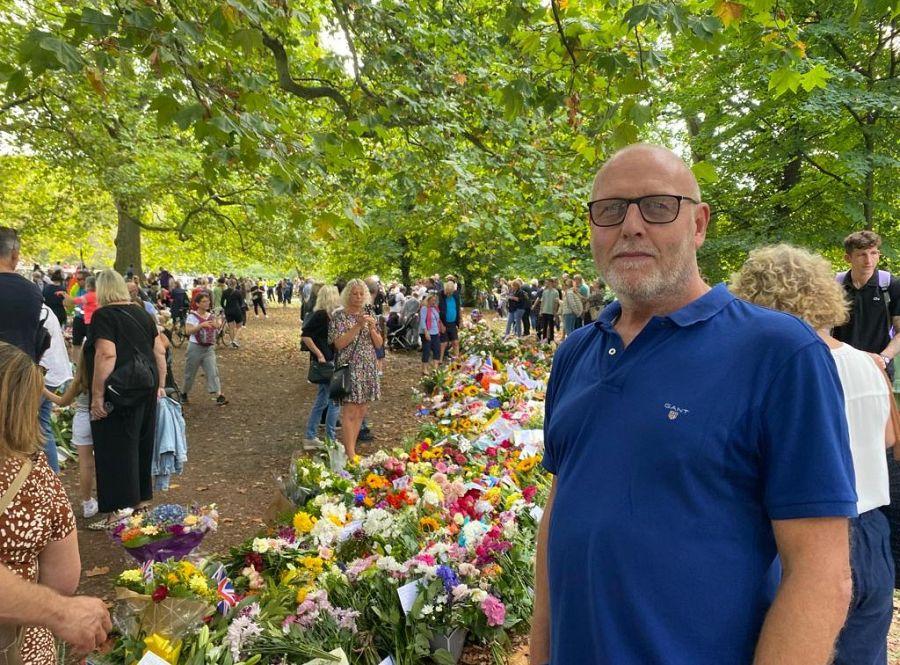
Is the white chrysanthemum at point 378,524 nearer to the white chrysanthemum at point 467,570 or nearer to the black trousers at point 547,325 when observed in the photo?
the white chrysanthemum at point 467,570

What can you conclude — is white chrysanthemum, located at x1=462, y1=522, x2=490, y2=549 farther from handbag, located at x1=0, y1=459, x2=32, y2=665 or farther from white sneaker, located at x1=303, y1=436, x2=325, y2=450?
white sneaker, located at x1=303, y1=436, x2=325, y2=450

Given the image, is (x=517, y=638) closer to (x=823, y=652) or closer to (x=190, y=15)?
(x=823, y=652)

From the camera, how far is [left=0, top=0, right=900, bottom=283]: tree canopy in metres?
2.98

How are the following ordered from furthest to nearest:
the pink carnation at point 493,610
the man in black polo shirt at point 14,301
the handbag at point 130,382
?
1. the handbag at point 130,382
2. the man in black polo shirt at point 14,301
3. the pink carnation at point 493,610

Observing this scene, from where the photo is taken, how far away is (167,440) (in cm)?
473

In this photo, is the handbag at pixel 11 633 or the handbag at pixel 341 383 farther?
the handbag at pixel 341 383

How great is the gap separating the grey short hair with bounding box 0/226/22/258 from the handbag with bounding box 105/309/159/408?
76 centimetres

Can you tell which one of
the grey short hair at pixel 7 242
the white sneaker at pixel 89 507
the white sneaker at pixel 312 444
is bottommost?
the white sneaker at pixel 312 444

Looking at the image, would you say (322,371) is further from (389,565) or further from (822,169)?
(822,169)

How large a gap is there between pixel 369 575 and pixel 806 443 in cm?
241

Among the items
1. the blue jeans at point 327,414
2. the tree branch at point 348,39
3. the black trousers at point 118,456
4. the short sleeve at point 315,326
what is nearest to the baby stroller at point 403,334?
the blue jeans at point 327,414

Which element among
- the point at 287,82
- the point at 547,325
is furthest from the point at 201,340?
the point at 547,325

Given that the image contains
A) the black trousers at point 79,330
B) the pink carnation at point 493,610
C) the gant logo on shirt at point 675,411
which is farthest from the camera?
the black trousers at point 79,330

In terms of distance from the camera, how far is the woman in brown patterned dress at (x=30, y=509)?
5.20ft
